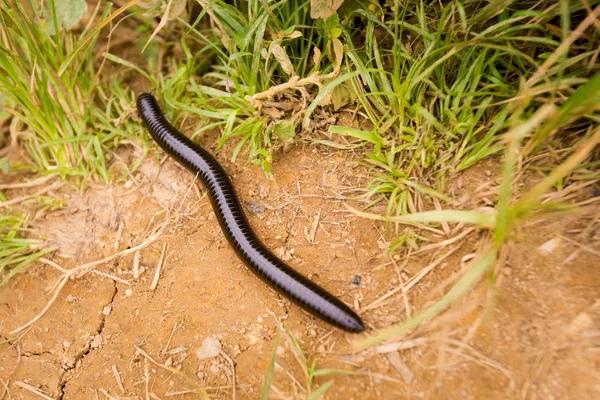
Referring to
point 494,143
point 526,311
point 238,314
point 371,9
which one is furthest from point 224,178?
point 526,311

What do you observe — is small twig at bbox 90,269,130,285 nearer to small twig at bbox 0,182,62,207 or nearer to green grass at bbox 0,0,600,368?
green grass at bbox 0,0,600,368

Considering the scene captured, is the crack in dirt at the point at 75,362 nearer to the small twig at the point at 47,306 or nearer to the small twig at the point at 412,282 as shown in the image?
the small twig at the point at 47,306

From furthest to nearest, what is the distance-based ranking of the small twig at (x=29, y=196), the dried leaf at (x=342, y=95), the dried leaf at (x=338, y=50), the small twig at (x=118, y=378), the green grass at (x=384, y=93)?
the small twig at (x=29, y=196)
the dried leaf at (x=342, y=95)
the dried leaf at (x=338, y=50)
the small twig at (x=118, y=378)
the green grass at (x=384, y=93)

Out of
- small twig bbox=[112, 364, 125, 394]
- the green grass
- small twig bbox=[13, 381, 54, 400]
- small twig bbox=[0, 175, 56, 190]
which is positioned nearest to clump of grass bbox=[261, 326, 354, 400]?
the green grass

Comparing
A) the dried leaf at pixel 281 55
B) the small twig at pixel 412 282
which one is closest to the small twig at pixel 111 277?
the small twig at pixel 412 282

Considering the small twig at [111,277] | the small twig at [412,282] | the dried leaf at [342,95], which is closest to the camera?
the small twig at [412,282]

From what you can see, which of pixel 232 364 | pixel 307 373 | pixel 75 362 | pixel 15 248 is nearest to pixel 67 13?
pixel 15 248

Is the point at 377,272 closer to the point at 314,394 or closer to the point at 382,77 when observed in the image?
the point at 314,394
